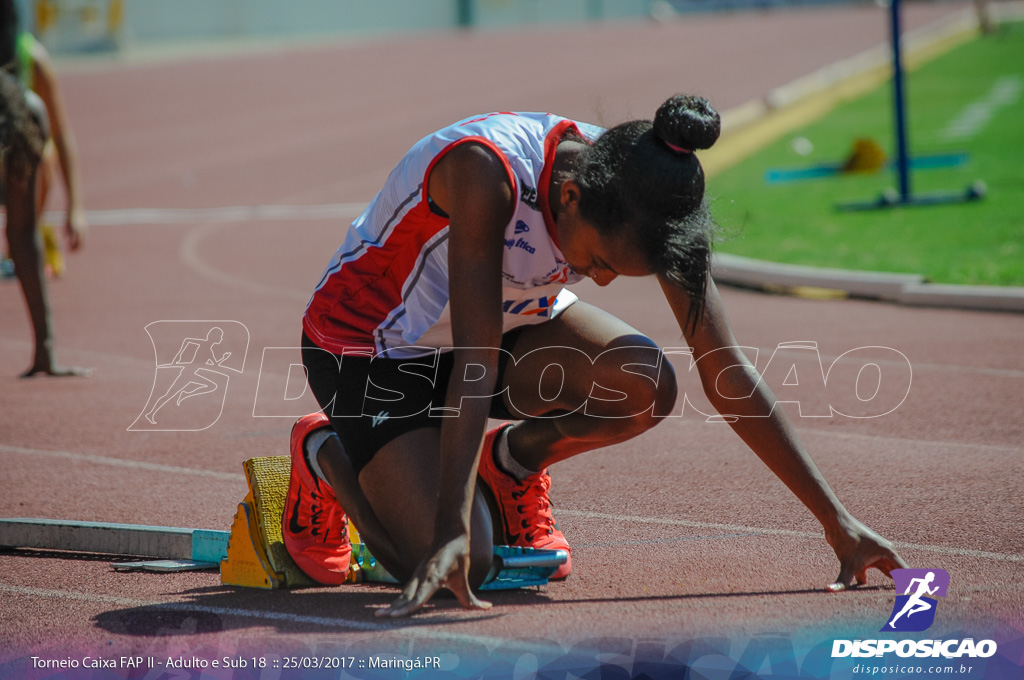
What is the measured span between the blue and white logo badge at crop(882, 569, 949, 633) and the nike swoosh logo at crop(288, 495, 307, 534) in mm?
1726

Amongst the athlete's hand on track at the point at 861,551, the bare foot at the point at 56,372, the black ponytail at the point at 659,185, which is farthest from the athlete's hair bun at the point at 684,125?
the bare foot at the point at 56,372

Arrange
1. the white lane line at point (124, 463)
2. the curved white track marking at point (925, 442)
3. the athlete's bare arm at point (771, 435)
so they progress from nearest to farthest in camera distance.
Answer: the athlete's bare arm at point (771, 435) → the curved white track marking at point (925, 442) → the white lane line at point (124, 463)

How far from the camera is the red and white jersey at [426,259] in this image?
337cm

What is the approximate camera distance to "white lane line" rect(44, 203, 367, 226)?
14.5 m

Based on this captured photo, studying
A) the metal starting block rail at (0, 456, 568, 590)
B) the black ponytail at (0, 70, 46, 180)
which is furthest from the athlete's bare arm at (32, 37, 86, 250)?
the metal starting block rail at (0, 456, 568, 590)

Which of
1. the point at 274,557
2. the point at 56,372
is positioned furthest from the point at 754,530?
the point at 56,372

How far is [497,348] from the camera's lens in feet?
10.8

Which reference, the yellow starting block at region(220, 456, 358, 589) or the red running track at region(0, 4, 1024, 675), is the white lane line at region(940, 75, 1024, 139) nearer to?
the red running track at region(0, 4, 1024, 675)

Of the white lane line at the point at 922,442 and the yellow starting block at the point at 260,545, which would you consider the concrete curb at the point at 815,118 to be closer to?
the white lane line at the point at 922,442

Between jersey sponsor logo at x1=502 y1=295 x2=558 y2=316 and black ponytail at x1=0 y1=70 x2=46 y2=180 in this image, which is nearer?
jersey sponsor logo at x1=502 y1=295 x2=558 y2=316

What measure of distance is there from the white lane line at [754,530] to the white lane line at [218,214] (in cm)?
1006

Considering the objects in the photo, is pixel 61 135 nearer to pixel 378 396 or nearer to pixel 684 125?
pixel 378 396

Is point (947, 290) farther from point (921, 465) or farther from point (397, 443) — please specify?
point (397, 443)

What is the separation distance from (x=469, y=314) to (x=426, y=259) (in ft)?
1.56
